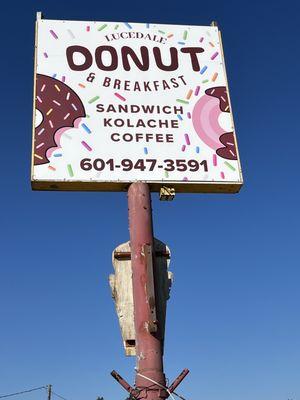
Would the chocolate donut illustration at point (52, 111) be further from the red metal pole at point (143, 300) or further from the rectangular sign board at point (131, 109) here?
Result: the red metal pole at point (143, 300)

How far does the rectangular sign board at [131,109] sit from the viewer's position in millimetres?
6094

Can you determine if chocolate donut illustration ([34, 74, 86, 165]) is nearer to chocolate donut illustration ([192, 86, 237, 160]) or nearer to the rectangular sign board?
the rectangular sign board

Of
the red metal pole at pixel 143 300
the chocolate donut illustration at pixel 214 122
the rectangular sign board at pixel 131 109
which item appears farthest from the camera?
the chocolate donut illustration at pixel 214 122

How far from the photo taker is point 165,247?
5.72m

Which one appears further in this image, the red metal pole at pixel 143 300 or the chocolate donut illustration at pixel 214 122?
the chocolate donut illustration at pixel 214 122

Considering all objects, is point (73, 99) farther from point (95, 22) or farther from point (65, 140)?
point (95, 22)

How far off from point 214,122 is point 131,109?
1021mm

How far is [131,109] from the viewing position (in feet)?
21.7

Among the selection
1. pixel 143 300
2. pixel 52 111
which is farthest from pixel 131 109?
pixel 143 300

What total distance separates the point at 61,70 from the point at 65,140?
1101 millimetres

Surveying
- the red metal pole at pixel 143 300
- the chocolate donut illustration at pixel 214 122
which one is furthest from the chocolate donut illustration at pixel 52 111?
the chocolate donut illustration at pixel 214 122

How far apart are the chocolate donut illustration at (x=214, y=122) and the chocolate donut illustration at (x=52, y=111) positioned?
1.40 metres

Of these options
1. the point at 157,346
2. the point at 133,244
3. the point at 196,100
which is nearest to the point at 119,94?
the point at 196,100

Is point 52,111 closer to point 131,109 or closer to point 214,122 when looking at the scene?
point 131,109
